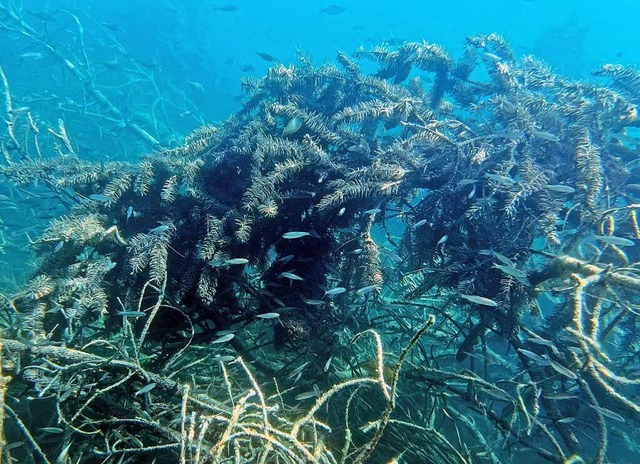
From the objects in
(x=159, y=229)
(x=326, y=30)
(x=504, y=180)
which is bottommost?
(x=159, y=229)

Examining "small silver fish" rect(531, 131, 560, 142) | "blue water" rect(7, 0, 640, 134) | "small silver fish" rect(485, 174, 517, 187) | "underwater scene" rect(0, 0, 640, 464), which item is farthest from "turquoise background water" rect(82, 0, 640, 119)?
"small silver fish" rect(485, 174, 517, 187)

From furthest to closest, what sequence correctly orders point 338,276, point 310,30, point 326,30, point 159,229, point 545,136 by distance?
point 326,30 < point 310,30 < point 338,276 < point 545,136 < point 159,229

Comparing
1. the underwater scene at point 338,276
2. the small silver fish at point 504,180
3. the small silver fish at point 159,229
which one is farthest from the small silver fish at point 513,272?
the small silver fish at point 159,229

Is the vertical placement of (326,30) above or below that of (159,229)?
above

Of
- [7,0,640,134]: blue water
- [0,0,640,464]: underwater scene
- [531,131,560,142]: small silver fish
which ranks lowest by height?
[0,0,640,464]: underwater scene

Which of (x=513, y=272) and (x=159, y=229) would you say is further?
(x=159, y=229)

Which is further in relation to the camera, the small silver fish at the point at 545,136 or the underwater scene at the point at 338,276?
the small silver fish at the point at 545,136

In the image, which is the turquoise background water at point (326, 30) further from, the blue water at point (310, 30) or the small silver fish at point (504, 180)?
the small silver fish at point (504, 180)

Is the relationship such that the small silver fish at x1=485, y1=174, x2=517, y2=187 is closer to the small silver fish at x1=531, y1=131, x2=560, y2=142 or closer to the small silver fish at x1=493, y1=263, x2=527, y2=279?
the small silver fish at x1=531, y1=131, x2=560, y2=142

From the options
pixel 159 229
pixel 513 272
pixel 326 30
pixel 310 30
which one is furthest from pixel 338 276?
pixel 326 30

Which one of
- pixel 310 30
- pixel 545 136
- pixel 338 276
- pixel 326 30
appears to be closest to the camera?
pixel 545 136

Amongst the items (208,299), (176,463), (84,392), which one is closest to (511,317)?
(208,299)

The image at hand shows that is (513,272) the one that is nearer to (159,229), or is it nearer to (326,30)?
(159,229)

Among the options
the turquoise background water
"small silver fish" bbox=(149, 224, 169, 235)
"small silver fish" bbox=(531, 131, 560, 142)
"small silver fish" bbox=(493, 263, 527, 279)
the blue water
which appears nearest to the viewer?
"small silver fish" bbox=(493, 263, 527, 279)
